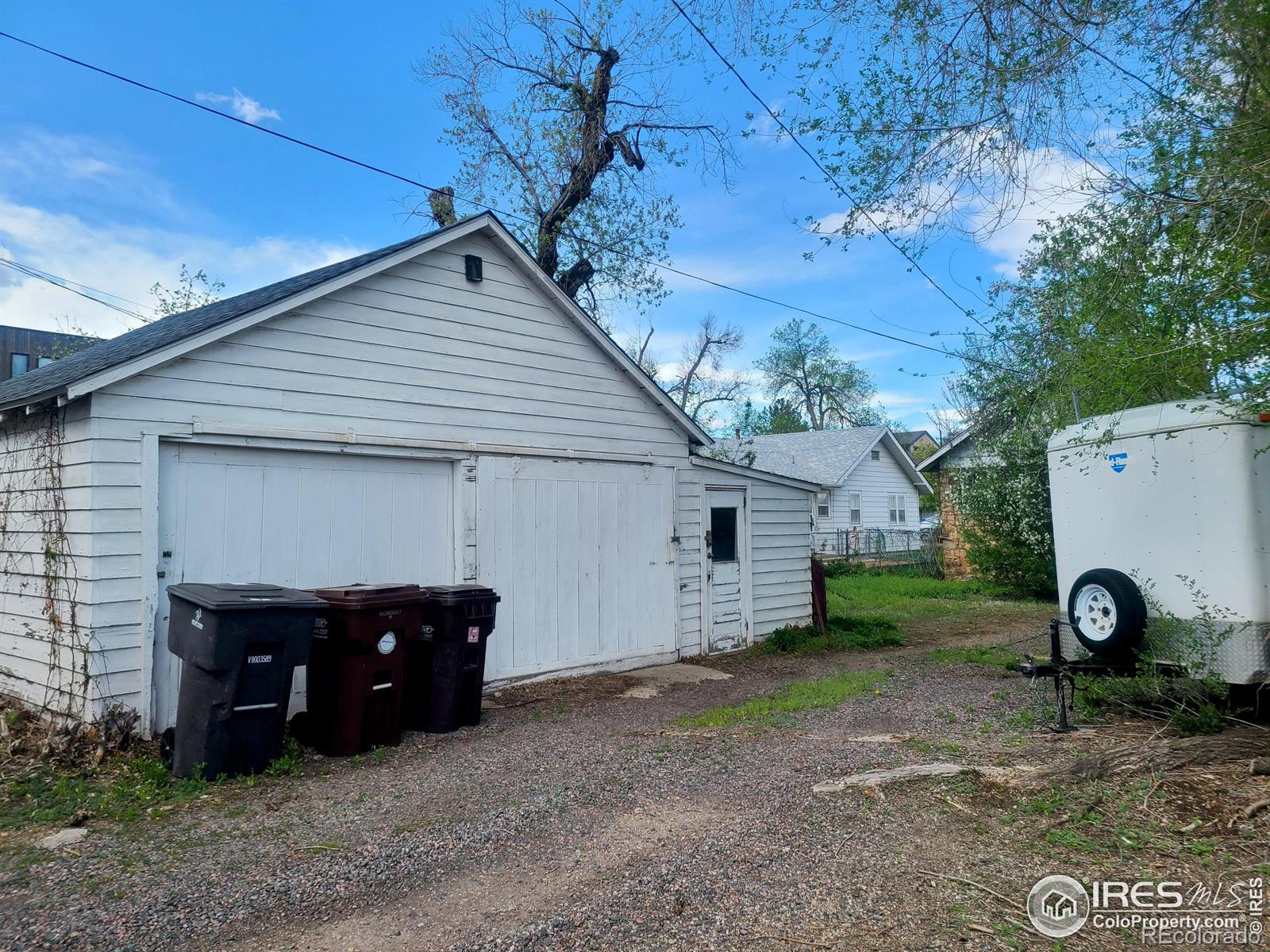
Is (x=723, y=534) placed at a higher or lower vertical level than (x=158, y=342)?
lower

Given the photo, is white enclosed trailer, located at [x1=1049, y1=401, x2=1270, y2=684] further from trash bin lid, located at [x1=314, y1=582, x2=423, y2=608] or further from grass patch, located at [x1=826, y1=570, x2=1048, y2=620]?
grass patch, located at [x1=826, y1=570, x2=1048, y2=620]

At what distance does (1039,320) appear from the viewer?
1338 cm

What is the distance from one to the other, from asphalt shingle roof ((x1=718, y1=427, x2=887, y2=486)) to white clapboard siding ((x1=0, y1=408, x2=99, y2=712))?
25064 millimetres

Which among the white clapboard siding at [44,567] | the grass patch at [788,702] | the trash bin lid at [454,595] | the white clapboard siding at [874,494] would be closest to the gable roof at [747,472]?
the grass patch at [788,702]

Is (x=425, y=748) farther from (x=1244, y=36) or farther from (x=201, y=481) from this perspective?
(x=1244, y=36)

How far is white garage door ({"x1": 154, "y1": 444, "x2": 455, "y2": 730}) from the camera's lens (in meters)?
6.43

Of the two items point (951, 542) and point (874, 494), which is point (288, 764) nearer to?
point (951, 542)

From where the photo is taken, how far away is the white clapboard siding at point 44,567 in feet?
19.9

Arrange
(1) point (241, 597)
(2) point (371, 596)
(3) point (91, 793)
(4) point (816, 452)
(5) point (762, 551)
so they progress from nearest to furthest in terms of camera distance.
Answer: (3) point (91, 793), (1) point (241, 597), (2) point (371, 596), (5) point (762, 551), (4) point (816, 452)

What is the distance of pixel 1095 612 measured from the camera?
6.29 m

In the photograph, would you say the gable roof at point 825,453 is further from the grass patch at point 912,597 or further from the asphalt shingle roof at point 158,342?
the asphalt shingle roof at point 158,342

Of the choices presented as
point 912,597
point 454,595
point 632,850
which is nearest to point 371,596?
point 454,595

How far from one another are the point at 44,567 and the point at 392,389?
10.2 feet

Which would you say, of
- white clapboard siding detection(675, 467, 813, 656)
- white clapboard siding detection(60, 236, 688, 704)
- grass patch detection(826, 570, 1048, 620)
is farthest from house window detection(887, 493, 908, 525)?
white clapboard siding detection(60, 236, 688, 704)
